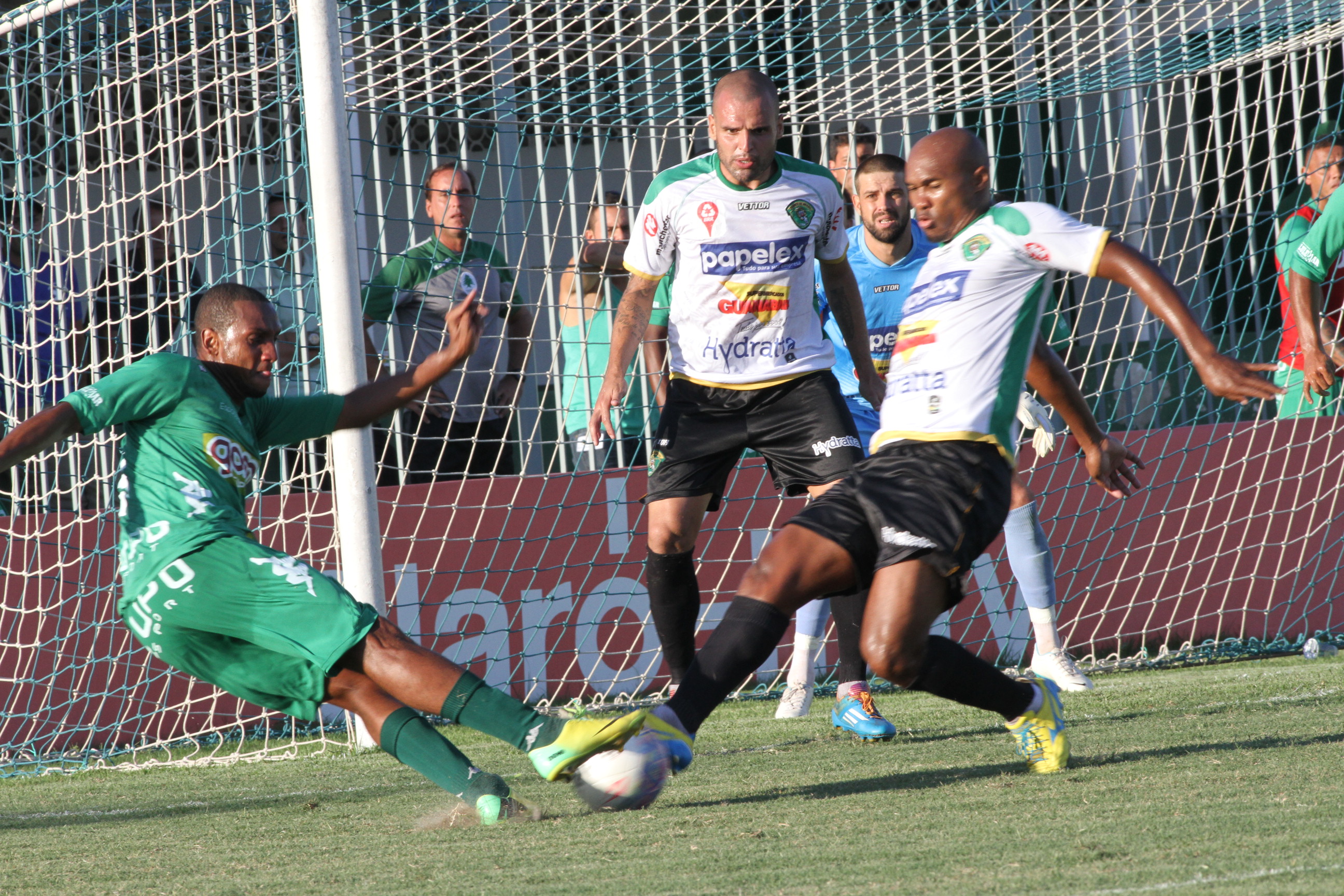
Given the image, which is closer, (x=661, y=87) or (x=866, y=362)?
(x=866, y=362)

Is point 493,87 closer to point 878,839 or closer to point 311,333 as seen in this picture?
point 311,333

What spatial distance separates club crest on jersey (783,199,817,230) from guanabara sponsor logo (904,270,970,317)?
0.99m

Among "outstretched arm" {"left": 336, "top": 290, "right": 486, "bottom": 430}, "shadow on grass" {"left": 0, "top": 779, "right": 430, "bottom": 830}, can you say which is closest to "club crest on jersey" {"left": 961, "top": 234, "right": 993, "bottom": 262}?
"outstretched arm" {"left": 336, "top": 290, "right": 486, "bottom": 430}

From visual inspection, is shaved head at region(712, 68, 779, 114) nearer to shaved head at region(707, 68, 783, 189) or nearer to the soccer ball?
shaved head at region(707, 68, 783, 189)

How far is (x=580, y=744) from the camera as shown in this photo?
298 cm

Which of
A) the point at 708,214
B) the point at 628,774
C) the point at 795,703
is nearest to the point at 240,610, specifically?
the point at 628,774

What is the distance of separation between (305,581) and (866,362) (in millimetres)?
2236

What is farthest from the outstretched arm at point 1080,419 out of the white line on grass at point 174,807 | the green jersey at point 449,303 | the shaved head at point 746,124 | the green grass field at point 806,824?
the green jersey at point 449,303

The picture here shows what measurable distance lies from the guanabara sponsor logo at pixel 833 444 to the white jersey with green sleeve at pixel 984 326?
87 centimetres

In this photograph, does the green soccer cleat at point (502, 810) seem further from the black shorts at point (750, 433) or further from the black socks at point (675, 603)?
the black shorts at point (750, 433)

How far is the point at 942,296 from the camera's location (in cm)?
341

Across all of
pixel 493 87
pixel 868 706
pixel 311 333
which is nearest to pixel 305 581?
pixel 868 706

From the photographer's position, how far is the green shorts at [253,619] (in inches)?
123

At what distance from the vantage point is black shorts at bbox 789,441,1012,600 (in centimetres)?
316
